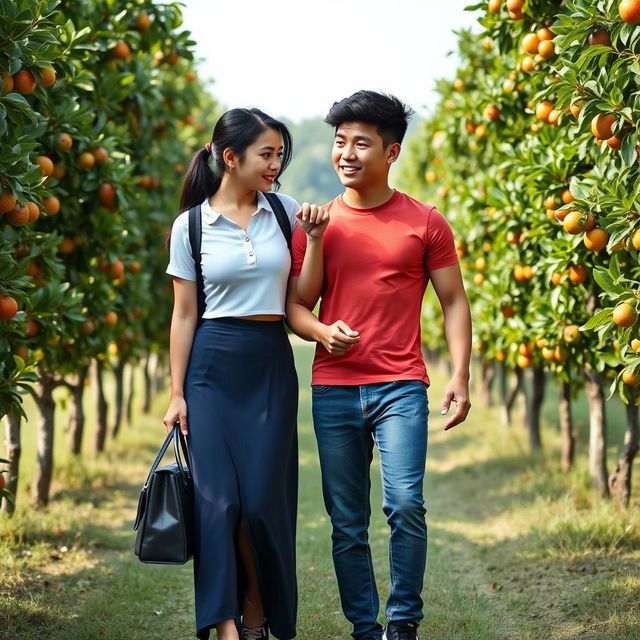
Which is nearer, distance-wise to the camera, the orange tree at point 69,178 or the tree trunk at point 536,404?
the orange tree at point 69,178

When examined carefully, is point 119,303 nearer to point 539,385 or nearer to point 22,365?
point 22,365

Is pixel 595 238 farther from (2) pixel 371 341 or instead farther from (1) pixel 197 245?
(1) pixel 197 245

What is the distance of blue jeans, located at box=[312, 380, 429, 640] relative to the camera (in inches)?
160

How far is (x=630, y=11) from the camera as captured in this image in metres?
4.34

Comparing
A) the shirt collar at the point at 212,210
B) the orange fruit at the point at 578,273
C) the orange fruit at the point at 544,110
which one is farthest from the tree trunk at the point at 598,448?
the shirt collar at the point at 212,210

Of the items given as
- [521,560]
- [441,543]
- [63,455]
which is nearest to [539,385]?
[441,543]

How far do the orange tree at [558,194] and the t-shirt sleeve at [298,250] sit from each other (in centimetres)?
147

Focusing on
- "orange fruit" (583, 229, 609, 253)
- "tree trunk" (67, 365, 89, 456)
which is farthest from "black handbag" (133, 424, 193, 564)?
"tree trunk" (67, 365, 89, 456)

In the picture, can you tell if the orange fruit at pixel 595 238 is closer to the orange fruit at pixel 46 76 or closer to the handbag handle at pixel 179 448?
the handbag handle at pixel 179 448

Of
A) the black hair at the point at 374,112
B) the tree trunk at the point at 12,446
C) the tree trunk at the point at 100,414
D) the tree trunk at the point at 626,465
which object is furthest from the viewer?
the tree trunk at the point at 100,414

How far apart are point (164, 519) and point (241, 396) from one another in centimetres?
60

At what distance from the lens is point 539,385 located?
35.7 ft

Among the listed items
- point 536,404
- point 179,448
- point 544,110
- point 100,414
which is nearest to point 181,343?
point 179,448

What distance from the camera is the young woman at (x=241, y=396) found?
13.4 ft
